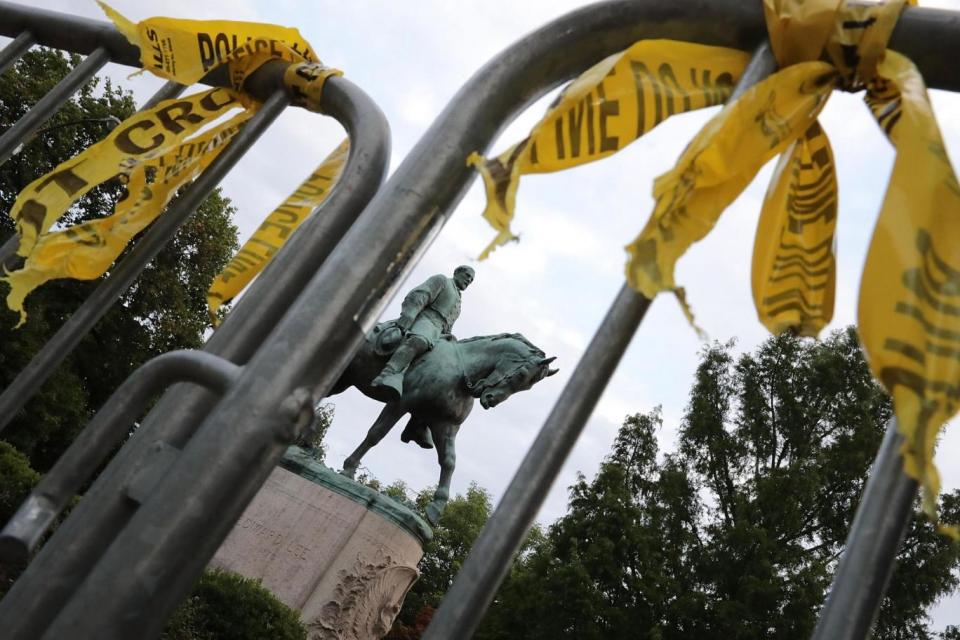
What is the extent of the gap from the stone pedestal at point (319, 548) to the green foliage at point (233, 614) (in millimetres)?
305

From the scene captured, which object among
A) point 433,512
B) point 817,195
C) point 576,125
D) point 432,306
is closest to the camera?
point 576,125

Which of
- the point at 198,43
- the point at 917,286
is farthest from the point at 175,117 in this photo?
the point at 917,286

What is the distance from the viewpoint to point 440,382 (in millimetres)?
10977

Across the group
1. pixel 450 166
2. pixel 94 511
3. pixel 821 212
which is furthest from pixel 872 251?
pixel 94 511

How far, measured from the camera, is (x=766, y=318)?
1.72m

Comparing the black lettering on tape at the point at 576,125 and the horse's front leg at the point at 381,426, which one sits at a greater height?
the horse's front leg at the point at 381,426

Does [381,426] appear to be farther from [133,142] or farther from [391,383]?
[133,142]

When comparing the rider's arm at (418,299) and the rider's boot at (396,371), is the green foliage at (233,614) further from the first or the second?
the rider's arm at (418,299)

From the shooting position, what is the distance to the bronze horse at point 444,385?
11000 mm

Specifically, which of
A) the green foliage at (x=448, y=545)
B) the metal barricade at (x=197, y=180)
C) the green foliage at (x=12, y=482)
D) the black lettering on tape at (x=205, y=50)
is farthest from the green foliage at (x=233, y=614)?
the green foliage at (x=448, y=545)

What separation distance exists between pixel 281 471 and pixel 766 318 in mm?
8225

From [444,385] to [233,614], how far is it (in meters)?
3.59

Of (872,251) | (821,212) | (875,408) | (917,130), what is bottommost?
(872,251)

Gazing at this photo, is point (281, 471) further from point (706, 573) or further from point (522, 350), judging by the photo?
point (706, 573)
